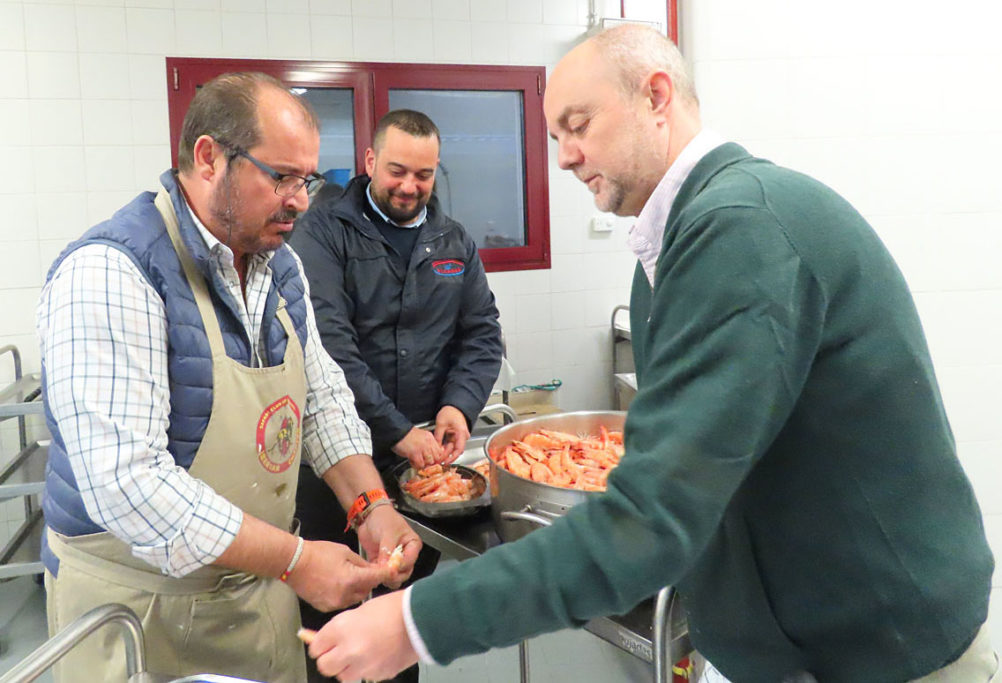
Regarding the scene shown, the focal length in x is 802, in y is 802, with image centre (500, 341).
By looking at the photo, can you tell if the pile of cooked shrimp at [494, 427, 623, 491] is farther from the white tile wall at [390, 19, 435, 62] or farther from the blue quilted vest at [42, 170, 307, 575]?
the white tile wall at [390, 19, 435, 62]

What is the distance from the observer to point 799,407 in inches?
39.4

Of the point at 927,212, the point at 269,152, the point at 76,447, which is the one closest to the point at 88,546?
the point at 76,447

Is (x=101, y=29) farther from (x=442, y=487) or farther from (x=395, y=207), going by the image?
(x=442, y=487)

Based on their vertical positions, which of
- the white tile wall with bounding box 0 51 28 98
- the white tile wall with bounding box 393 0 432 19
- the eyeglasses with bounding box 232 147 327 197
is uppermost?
the white tile wall with bounding box 393 0 432 19

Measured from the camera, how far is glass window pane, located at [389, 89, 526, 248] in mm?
4645

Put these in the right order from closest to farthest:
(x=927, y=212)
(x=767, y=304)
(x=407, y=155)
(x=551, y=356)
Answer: (x=767, y=304)
(x=927, y=212)
(x=407, y=155)
(x=551, y=356)

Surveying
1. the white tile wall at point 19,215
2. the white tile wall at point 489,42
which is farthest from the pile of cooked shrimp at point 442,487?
the white tile wall at point 489,42

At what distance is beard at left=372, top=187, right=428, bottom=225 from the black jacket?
0.21 feet

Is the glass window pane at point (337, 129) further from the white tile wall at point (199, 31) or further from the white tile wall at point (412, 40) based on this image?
the white tile wall at point (199, 31)

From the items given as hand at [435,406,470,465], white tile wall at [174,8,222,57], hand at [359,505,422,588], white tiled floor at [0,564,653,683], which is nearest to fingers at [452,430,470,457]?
hand at [435,406,470,465]

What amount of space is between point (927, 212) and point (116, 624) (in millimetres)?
2187

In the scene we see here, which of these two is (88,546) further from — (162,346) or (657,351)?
(657,351)

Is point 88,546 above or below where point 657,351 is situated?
below

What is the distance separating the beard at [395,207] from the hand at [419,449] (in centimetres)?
74
